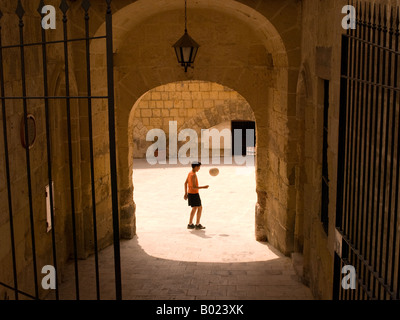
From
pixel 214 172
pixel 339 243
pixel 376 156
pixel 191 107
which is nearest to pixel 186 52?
pixel 376 156

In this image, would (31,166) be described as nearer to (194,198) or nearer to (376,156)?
(376,156)

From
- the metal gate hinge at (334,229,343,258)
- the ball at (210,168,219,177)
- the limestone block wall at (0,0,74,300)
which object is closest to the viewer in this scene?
the metal gate hinge at (334,229,343,258)

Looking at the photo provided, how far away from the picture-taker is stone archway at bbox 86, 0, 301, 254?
7.97 metres

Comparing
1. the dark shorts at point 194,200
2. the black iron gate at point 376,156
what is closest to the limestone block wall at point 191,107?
the dark shorts at point 194,200

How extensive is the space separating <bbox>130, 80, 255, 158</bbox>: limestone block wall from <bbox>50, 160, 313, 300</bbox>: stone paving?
15.2 ft

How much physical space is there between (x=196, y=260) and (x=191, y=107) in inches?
364

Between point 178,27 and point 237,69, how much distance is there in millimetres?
A: 1152

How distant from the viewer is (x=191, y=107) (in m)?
16.3

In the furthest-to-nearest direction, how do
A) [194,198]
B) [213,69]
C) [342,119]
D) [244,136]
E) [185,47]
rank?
1. [244,136]
2. [194,198]
3. [213,69]
4. [185,47]
5. [342,119]

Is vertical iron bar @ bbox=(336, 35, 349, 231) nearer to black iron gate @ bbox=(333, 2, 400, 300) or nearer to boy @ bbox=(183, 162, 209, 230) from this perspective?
black iron gate @ bbox=(333, 2, 400, 300)

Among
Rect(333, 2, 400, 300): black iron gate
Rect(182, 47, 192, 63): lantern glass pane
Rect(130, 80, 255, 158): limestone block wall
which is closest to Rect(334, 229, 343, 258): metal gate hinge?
Rect(333, 2, 400, 300): black iron gate

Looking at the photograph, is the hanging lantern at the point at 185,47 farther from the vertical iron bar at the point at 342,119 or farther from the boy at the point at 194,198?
the vertical iron bar at the point at 342,119

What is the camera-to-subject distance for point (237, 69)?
27.9ft
